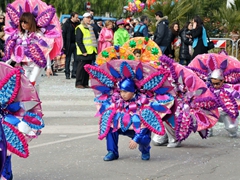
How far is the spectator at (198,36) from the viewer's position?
14602 mm

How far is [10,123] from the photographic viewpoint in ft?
17.4

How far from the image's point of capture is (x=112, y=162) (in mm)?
6926

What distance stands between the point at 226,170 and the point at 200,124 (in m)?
1.19

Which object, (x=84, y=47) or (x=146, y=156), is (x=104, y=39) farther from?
(x=146, y=156)

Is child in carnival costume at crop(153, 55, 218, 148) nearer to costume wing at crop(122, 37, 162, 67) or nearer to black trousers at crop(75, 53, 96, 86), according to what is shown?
costume wing at crop(122, 37, 162, 67)

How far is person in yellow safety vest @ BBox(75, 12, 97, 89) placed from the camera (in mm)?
14398

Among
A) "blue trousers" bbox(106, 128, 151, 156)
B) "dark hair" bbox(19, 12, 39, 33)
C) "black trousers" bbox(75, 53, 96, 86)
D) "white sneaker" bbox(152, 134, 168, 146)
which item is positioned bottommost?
"black trousers" bbox(75, 53, 96, 86)

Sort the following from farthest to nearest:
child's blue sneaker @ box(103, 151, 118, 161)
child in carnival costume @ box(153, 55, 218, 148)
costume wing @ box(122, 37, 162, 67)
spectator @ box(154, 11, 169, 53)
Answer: spectator @ box(154, 11, 169, 53), costume wing @ box(122, 37, 162, 67), child in carnival costume @ box(153, 55, 218, 148), child's blue sneaker @ box(103, 151, 118, 161)

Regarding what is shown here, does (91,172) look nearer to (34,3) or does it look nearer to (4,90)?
(4,90)

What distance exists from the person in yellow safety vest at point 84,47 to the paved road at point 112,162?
15.0ft

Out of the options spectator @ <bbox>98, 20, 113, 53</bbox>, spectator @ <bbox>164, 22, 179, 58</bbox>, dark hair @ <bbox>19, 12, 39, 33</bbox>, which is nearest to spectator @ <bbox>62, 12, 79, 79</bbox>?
spectator @ <bbox>98, 20, 113, 53</bbox>

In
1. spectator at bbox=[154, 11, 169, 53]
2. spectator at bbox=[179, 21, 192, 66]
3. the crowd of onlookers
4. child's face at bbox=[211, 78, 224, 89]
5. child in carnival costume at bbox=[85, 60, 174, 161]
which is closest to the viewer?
child in carnival costume at bbox=[85, 60, 174, 161]

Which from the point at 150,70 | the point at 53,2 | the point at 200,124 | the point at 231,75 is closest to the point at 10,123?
the point at 150,70

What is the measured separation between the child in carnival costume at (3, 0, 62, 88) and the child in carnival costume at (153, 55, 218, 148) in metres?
2.48
